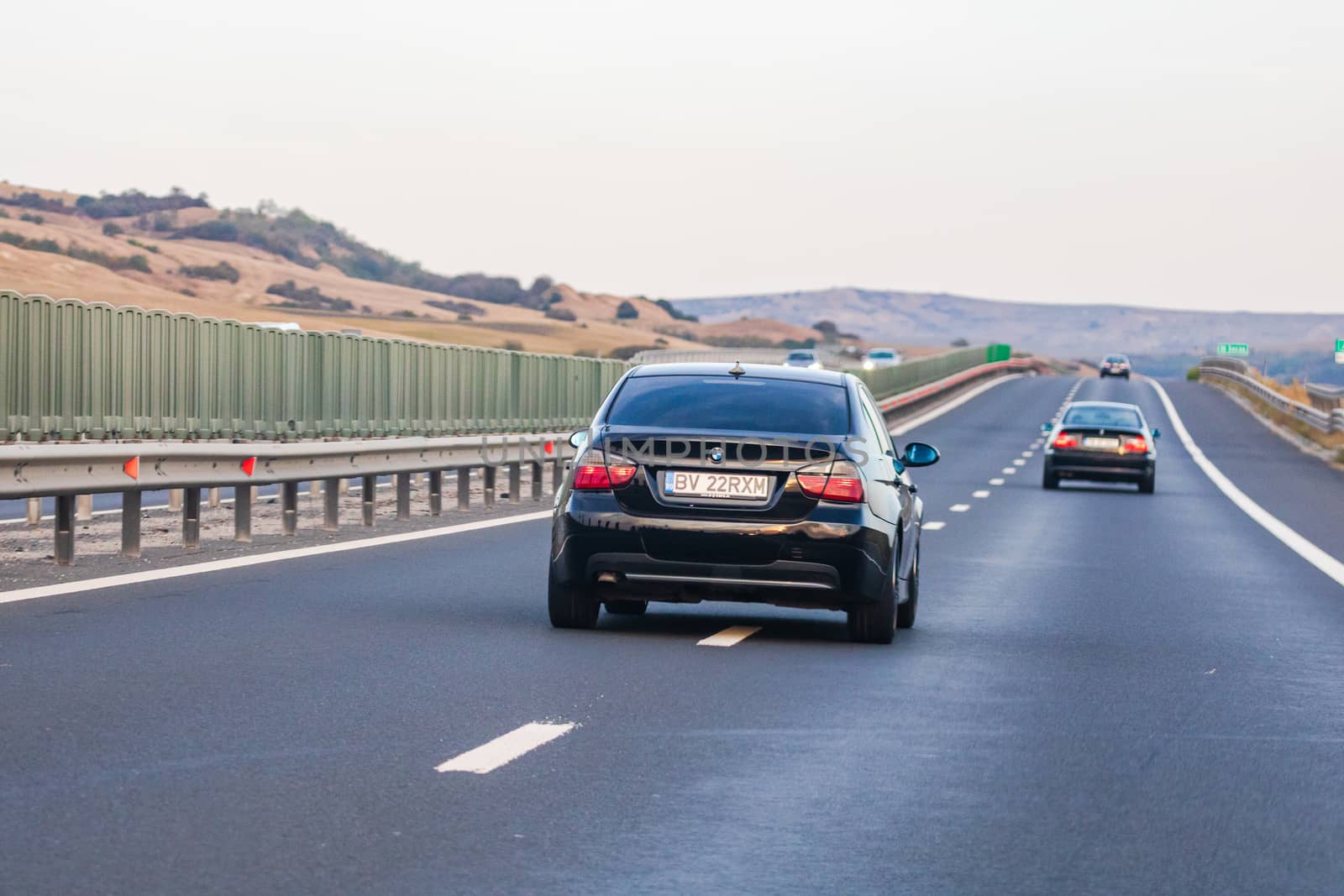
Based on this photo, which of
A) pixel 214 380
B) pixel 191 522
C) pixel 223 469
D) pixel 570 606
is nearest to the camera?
pixel 570 606

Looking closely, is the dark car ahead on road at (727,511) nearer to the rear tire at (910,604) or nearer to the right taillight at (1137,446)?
the rear tire at (910,604)

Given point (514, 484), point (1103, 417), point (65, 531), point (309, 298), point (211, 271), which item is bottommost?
point (514, 484)

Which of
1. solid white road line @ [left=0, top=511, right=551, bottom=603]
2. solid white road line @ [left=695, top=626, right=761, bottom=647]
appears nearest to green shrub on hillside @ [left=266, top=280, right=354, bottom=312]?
solid white road line @ [left=0, top=511, right=551, bottom=603]

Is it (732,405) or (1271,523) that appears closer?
(732,405)

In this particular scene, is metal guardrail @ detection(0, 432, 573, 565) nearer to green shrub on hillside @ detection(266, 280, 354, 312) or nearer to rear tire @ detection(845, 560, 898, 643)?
rear tire @ detection(845, 560, 898, 643)

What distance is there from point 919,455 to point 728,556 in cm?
240

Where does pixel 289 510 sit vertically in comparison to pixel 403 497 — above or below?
above

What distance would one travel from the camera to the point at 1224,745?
27.9 ft

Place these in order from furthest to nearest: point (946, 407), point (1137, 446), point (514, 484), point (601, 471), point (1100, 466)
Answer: point (946, 407) → point (1137, 446) → point (1100, 466) → point (514, 484) → point (601, 471)

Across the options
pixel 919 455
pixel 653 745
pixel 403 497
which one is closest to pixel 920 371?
pixel 403 497

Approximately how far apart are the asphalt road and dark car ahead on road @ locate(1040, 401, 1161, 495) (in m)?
18.2

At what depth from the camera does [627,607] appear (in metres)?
12.9

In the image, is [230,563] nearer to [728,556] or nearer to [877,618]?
[728,556]

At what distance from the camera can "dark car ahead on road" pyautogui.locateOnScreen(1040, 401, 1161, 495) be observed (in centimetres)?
3334
